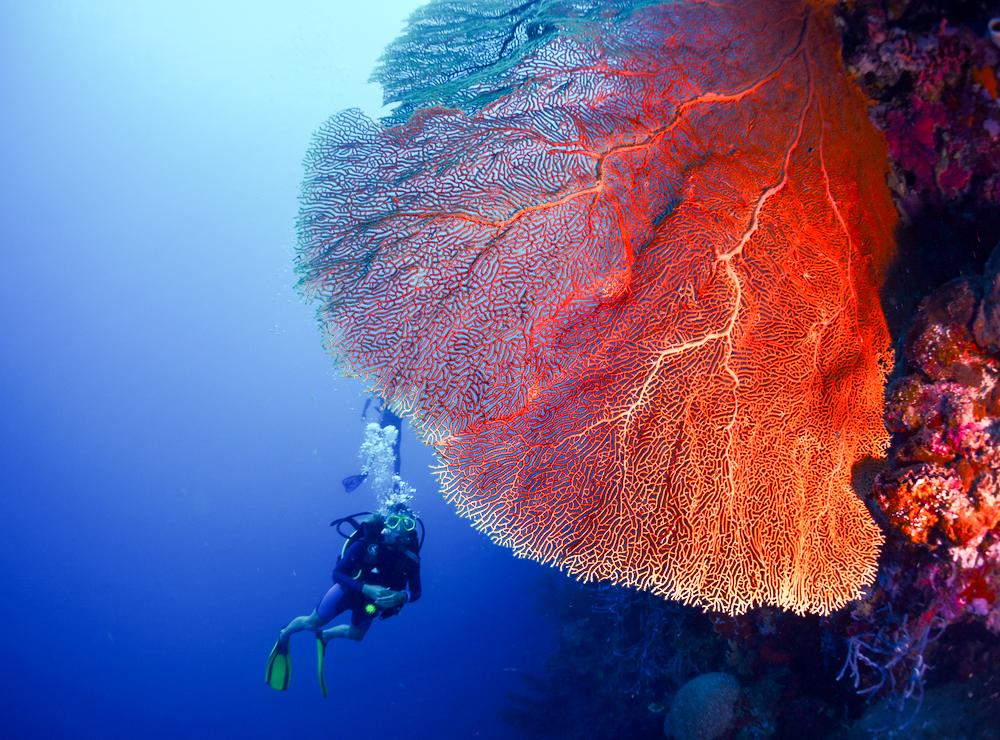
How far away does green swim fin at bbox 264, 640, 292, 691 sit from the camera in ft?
28.4

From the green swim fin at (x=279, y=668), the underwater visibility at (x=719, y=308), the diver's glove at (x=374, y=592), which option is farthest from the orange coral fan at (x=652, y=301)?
the green swim fin at (x=279, y=668)

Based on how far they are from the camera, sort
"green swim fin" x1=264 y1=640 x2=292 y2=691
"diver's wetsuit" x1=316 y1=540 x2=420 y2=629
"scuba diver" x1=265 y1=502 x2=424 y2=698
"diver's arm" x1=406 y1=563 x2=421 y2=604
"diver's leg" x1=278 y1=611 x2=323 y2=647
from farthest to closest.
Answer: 1. "diver's leg" x1=278 y1=611 x2=323 y2=647
2. "green swim fin" x1=264 y1=640 x2=292 y2=691
3. "diver's wetsuit" x1=316 y1=540 x2=420 y2=629
4. "diver's arm" x1=406 y1=563 x2=421 y2=604
5. "scuba diver" x1=265 y1=502 x2=424 y2=698

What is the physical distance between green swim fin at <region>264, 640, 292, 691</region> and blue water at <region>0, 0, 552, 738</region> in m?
27.4

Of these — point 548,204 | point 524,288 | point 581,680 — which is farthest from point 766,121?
point 581,680

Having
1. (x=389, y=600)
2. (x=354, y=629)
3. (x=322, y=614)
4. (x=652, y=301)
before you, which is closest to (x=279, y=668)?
(x=322, y=614)

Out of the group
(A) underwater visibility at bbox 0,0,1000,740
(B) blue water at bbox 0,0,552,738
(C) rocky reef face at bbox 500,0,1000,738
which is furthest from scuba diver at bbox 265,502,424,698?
(B) blue water at bbox 0,0,552,738

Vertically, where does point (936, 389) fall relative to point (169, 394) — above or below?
below

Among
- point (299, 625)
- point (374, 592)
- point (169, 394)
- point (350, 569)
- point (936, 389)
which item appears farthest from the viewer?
point (169, 394)

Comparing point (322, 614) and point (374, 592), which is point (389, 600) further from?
point (322, 614)

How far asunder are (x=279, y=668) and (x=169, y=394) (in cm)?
8284

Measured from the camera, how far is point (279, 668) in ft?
29.4

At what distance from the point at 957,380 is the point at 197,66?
78.9 m

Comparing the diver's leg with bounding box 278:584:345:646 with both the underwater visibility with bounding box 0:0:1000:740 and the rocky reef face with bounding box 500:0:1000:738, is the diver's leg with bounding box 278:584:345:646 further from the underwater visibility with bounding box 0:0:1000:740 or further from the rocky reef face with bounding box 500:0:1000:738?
the rocky reef face with bounding box 500:0:1000:738

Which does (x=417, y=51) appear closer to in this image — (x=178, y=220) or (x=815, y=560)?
(x=815, y=560)
